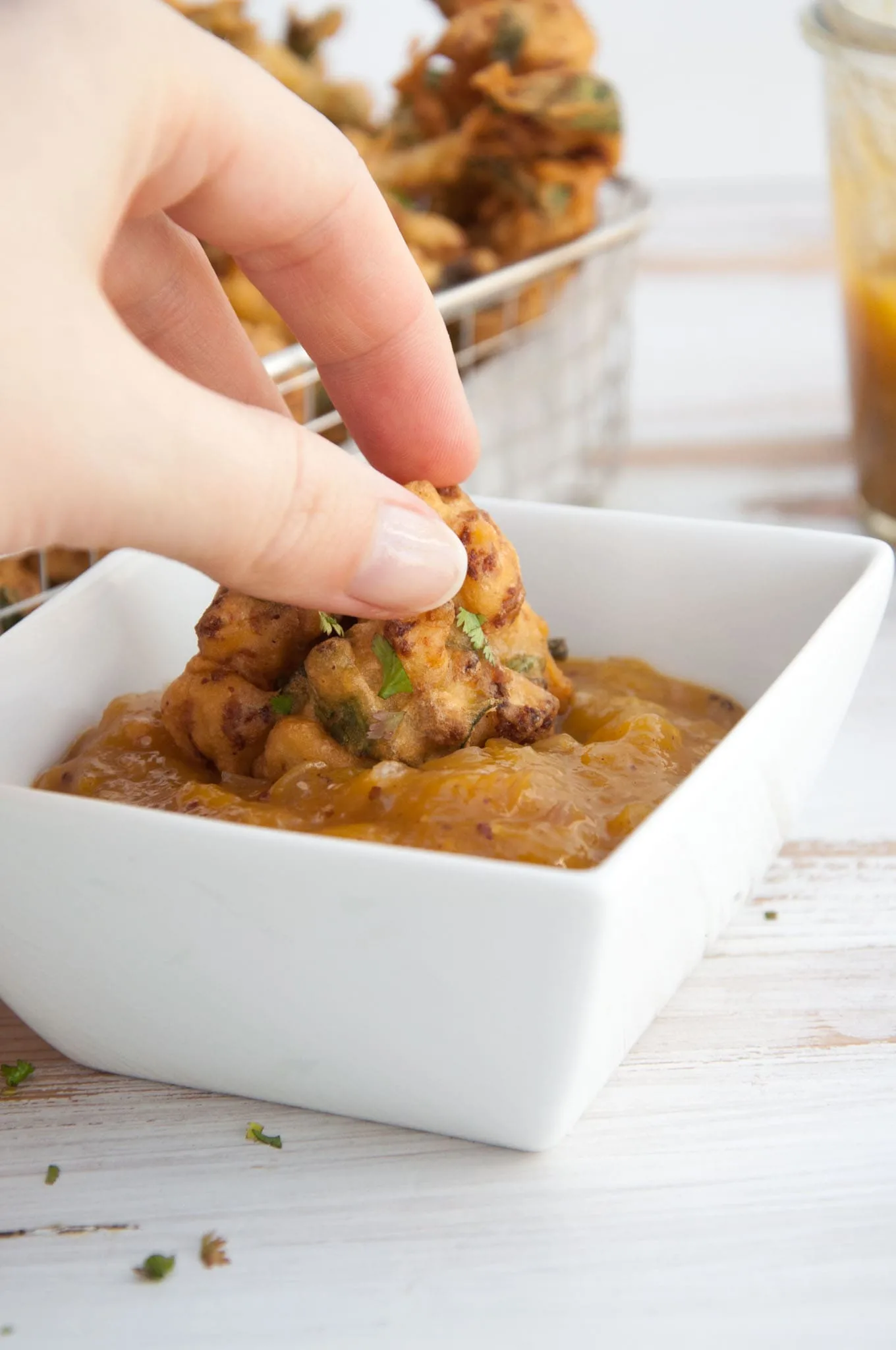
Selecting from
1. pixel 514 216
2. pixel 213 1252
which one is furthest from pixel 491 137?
pixel 213 1252

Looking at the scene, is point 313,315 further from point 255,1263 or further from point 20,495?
point 255,1263

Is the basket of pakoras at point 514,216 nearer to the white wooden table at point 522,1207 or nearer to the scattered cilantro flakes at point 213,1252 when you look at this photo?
the white wooden table at point 522,1207

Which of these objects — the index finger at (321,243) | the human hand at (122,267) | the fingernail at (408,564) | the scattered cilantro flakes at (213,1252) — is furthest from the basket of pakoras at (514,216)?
the scattered cilantro flakes at (213,1252)

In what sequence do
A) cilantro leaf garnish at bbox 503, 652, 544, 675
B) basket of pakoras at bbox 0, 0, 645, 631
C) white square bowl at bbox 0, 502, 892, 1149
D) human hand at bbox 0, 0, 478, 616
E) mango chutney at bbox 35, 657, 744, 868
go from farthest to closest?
1. basket of pakoras at bbox 0, 0, 645, 631
2. cilantro leaf garnish at bbox 503, 652, 544, 675
3. mango chutney at bbox 35, 657, 744, 868
4. white square bowl at bbox 0, 502, 892, 1149
5. human hand at bbox 0, 0, 478, 616

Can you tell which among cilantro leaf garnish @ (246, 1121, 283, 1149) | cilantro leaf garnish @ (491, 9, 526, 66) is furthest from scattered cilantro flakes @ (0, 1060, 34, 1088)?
cilantro leaf garnish @ (491, 9, 526, 66)

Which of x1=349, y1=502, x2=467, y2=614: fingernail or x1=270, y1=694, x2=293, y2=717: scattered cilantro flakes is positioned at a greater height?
x1=349, y1=502, x2=467, y2=614: fingernail

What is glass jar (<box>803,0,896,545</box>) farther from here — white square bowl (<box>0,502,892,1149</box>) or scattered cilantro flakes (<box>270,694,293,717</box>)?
scattered cilantro flakes (<box>270,694,293,717</box>)
